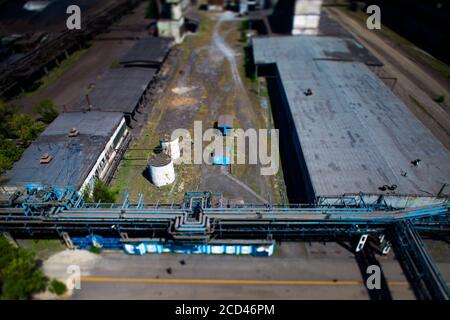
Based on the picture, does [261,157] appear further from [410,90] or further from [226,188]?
[410,90]

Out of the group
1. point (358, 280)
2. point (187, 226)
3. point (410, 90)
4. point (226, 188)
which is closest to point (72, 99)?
point (226, 188)

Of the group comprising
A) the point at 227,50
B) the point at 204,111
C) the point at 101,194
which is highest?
the point at 227,50

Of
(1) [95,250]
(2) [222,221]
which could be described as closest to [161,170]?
(1) [95,250]

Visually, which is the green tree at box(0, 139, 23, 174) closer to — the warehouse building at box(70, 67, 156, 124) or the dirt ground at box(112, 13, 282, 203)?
the warehouse building at box(70, 67, 156, 124)

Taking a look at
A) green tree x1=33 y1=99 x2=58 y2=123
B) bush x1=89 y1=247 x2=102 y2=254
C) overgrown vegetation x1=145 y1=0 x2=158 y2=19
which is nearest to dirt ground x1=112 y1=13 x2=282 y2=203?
bush x1=89 y1=247 x2=102 y2=254

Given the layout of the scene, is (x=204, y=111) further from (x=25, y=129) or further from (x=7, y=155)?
(x=7, y=155)
